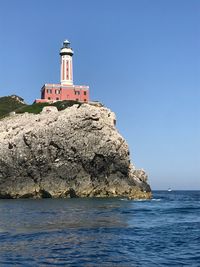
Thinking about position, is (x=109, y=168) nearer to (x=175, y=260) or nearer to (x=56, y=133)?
(x=56, y=133)

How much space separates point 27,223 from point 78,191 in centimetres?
5112

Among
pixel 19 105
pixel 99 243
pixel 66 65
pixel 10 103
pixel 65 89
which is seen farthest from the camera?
pixel 10 103

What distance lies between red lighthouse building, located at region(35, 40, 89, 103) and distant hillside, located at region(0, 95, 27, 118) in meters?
21.4

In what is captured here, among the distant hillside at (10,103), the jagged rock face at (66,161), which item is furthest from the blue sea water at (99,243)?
the distant hillside at (10,103)

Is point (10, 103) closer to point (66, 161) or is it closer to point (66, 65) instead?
point (66, 65)

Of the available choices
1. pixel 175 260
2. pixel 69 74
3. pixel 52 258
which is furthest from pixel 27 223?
pixel 69 74

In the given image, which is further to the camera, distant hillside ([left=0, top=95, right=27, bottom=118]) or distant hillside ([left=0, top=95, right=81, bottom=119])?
distant hillside ([left=0, top=95, right=27, bottom=118])

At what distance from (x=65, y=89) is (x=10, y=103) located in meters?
Answer: 43.2

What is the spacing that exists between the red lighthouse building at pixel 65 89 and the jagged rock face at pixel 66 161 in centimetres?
3748

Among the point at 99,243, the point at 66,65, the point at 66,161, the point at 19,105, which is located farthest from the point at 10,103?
the point at 99,243

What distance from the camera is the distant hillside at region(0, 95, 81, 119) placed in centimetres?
12092

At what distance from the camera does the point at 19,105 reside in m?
164

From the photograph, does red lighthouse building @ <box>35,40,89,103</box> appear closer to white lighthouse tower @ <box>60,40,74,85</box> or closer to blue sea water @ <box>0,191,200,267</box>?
white lighthouse tower @ <box>60,40,74,85</box>

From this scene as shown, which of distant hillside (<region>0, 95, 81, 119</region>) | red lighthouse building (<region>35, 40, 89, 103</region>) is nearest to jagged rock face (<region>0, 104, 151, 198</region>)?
distant hillside (<region>0, 95, 81, 119</region>)
